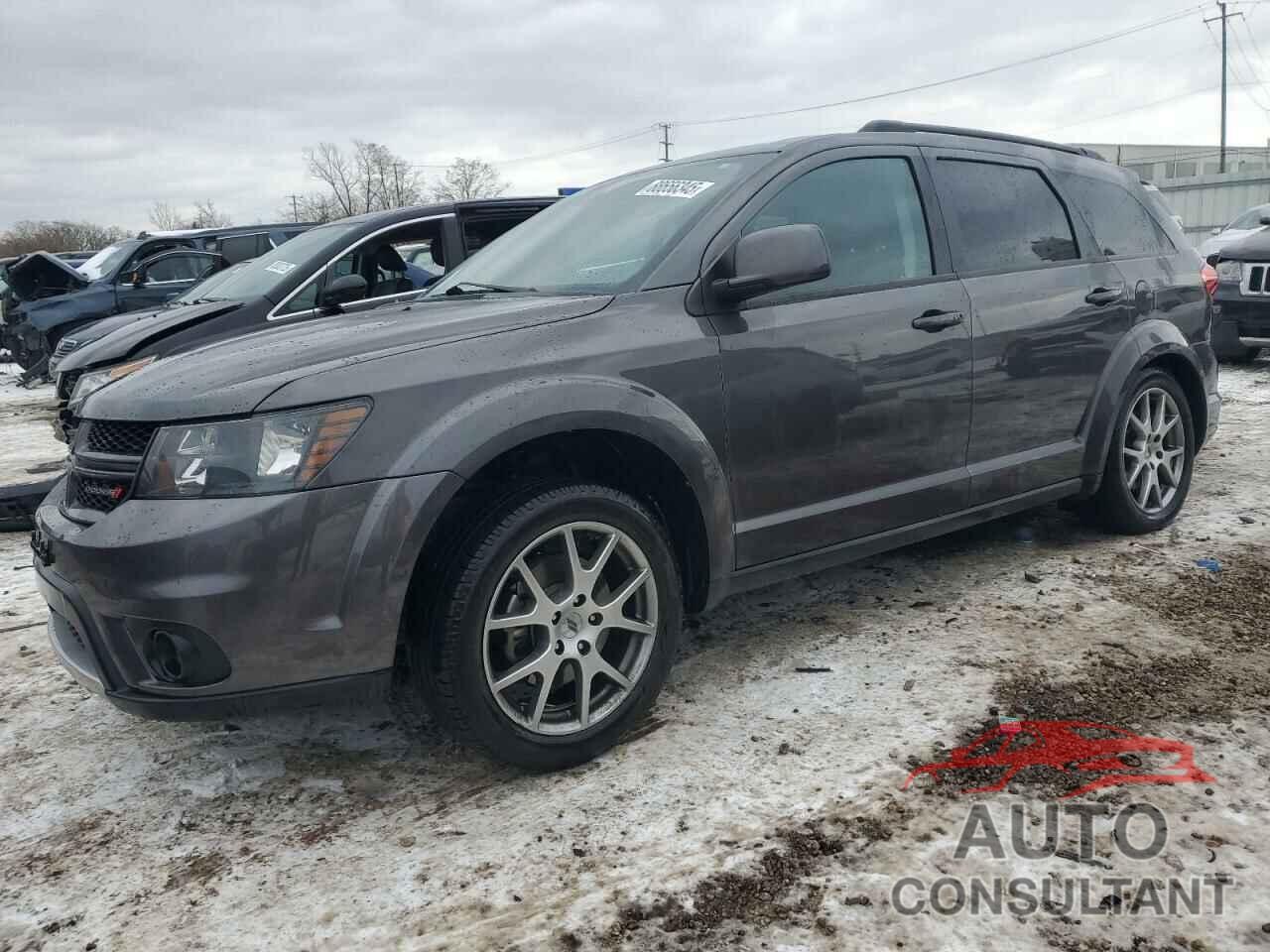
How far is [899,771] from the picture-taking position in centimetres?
256

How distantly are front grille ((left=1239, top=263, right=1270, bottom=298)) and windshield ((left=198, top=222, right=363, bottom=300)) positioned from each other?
7.52 m

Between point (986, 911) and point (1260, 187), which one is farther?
point (1260, 187)

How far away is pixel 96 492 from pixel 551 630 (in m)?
1.21

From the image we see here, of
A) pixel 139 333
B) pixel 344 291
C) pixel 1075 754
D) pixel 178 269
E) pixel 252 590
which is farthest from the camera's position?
pixel 178 269

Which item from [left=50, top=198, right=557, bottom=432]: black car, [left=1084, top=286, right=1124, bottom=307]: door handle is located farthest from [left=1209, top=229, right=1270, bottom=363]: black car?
[left=50, top=198, right=557, bottom=432]: black car

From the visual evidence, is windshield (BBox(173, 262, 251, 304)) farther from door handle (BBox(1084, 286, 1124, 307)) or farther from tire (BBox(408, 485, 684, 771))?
door handle (BBox(1084, 286, 1124, 307))

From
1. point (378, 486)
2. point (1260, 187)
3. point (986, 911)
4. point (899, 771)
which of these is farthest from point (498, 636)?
point (1260, 187)

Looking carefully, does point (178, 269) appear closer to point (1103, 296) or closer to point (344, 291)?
point (344, 291)

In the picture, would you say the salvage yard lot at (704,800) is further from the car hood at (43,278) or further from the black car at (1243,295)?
the car hood at (43,278)

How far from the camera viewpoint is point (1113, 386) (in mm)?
4082

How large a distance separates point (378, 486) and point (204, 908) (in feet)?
3.32

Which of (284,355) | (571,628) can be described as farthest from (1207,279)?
(284,355)

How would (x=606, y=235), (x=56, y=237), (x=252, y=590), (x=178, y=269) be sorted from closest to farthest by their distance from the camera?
1. (x=252, y=590)
2. (x=606, y=235)
3. (x=178, y=269)
4. (x=56, y=237)

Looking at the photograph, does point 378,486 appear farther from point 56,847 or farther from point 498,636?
point 56,847
